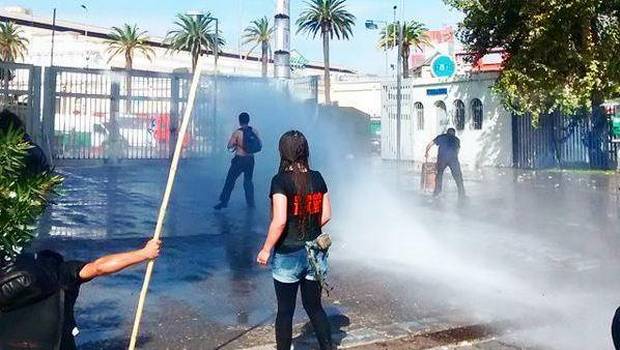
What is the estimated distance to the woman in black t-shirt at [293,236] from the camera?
15.0 ft

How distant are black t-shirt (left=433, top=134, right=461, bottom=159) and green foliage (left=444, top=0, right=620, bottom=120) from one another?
7.67 metres

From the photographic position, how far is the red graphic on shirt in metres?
4.66

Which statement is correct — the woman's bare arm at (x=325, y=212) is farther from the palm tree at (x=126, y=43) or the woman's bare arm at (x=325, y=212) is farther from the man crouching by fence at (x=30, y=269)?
the palm tree at (x=126, y=43)

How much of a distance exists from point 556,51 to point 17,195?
20.7m

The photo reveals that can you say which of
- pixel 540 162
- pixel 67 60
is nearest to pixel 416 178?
pixel 540 162

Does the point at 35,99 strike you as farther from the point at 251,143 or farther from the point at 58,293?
the point at 58,293

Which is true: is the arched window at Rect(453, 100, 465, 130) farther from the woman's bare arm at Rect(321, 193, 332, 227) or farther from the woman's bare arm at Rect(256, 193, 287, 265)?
the woman's bare arm at Rect(256, 193, 287, 265)

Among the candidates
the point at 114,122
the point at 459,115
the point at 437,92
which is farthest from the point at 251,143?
the point at 437,92

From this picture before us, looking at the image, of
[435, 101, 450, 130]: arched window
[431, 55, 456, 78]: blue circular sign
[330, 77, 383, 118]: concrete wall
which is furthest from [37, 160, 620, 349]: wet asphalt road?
[330, 77, 383, 118]: concrete wall

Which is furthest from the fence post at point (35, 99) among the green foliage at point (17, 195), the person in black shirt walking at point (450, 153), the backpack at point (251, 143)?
the green foliage at point (17, 195)

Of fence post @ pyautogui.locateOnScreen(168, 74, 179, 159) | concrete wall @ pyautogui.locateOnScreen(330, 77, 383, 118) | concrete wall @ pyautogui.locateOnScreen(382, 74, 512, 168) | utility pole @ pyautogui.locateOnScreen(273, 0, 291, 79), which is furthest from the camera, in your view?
concrete wall @ pyautogui.locateOnScreen(330, 77, 383, 118)

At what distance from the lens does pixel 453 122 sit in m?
27.8

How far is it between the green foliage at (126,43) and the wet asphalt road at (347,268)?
4941cm

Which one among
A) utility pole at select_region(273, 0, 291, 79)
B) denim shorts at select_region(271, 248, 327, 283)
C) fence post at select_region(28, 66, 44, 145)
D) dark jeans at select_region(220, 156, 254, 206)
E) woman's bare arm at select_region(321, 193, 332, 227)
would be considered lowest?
denim shorts at select_region(271, 248, 327, 283)
